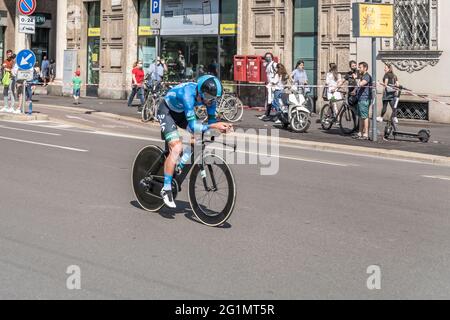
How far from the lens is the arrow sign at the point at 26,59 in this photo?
64.8 feet

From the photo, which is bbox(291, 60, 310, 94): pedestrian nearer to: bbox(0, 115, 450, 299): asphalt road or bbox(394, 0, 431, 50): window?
bbox(394, 0, 431, 50): window

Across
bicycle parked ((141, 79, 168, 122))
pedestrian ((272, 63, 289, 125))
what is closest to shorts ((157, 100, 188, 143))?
pedestrian ((272, 63, 289, 125))

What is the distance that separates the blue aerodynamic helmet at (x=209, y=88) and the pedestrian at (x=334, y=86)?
37.8 ft

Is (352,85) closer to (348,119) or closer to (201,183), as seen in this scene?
(348,119)

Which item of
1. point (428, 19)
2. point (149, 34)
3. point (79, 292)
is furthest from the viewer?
point (149, 34)

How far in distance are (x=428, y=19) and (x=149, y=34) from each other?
12.4 metres

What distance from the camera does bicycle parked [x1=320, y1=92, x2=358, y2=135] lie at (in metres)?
17.8

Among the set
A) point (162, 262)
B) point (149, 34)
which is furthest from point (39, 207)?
point (149, 34)

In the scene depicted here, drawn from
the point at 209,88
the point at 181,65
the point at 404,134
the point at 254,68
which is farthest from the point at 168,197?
the point at 181,65

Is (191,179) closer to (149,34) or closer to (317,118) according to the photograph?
(317,118)

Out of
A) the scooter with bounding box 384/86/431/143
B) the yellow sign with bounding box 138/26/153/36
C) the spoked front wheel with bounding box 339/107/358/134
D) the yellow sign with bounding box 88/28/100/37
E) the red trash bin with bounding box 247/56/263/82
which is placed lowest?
the scooter with bounding box 384/86/431/143

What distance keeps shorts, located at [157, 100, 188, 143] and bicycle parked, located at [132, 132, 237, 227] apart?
259 mm

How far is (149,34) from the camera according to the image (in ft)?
94.6

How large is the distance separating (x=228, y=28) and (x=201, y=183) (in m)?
18.8
